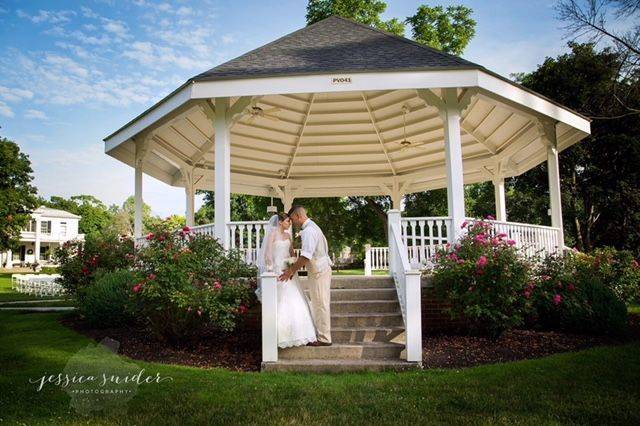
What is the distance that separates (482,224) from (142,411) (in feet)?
18.1

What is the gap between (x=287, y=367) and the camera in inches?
222

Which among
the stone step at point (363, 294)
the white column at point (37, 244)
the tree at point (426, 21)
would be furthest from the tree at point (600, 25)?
the white column at point (37, 244)

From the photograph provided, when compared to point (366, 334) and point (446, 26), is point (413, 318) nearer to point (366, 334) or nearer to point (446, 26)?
point (366, 334)

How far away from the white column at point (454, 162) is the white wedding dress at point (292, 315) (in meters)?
2.83

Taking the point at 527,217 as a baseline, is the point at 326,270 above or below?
below

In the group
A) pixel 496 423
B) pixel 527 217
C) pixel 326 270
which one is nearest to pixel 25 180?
pixel 527 217

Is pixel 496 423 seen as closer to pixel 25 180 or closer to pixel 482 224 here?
pixel 482 224

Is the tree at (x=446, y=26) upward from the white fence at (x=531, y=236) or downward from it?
upward

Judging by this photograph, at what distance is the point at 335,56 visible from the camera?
28.1 feet

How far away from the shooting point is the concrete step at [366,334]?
636 cm

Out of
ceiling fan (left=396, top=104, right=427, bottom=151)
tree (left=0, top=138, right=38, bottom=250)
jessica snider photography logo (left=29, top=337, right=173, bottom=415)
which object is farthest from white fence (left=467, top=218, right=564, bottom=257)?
tree (left=0, top=138, right=38, bottom=250)

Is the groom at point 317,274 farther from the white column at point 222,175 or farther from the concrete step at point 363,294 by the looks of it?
the white column at point 222,175

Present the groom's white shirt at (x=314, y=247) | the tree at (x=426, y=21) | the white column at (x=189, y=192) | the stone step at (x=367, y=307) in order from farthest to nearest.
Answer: the tree at (x=426, y=21), the white column at (x=189, y=192), the stone step at (x=367, y=307), the groom's white shirt at (x=314, y=247)

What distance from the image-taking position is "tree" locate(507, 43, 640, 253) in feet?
59.1
